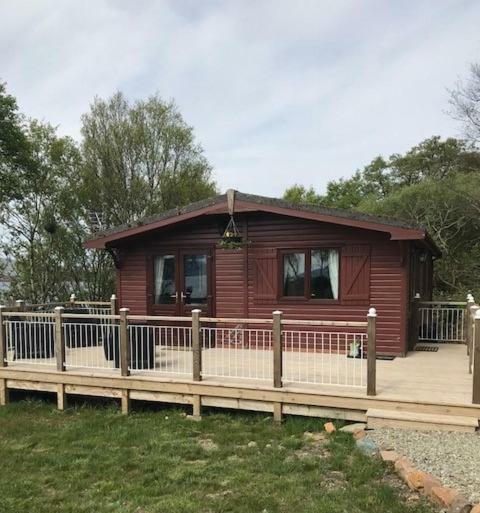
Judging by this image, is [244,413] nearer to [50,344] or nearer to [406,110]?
[50,344]

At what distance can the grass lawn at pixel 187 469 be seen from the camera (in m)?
3.89

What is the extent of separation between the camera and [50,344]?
7.93 metres

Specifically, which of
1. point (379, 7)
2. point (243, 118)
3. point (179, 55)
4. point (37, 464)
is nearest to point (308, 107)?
point (243, 118)

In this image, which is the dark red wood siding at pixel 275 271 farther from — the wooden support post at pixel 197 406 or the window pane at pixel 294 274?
the wooden support post at pixel 197 406

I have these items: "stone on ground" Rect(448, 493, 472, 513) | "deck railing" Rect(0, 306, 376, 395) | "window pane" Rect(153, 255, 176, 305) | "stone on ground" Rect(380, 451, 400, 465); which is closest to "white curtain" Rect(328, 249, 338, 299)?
"deck railing" Rect(0, 306, 376, 395)

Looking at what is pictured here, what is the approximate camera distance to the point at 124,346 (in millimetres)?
6695

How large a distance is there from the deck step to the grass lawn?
1.31 ft

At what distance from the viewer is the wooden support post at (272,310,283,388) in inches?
230

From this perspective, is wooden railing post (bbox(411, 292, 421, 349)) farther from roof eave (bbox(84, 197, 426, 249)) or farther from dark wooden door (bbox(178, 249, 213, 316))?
dark wooden door (bbox(178, 249, 213, 316))

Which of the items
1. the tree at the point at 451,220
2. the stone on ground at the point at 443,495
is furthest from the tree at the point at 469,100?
the stone on ground at the point at 443,495

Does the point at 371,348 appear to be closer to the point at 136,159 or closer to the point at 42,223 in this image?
the point at 42,223

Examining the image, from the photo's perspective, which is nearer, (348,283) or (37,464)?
(37,464)

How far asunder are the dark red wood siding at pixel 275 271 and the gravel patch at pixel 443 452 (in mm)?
3359

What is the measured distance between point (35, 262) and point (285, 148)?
58.0 ft
